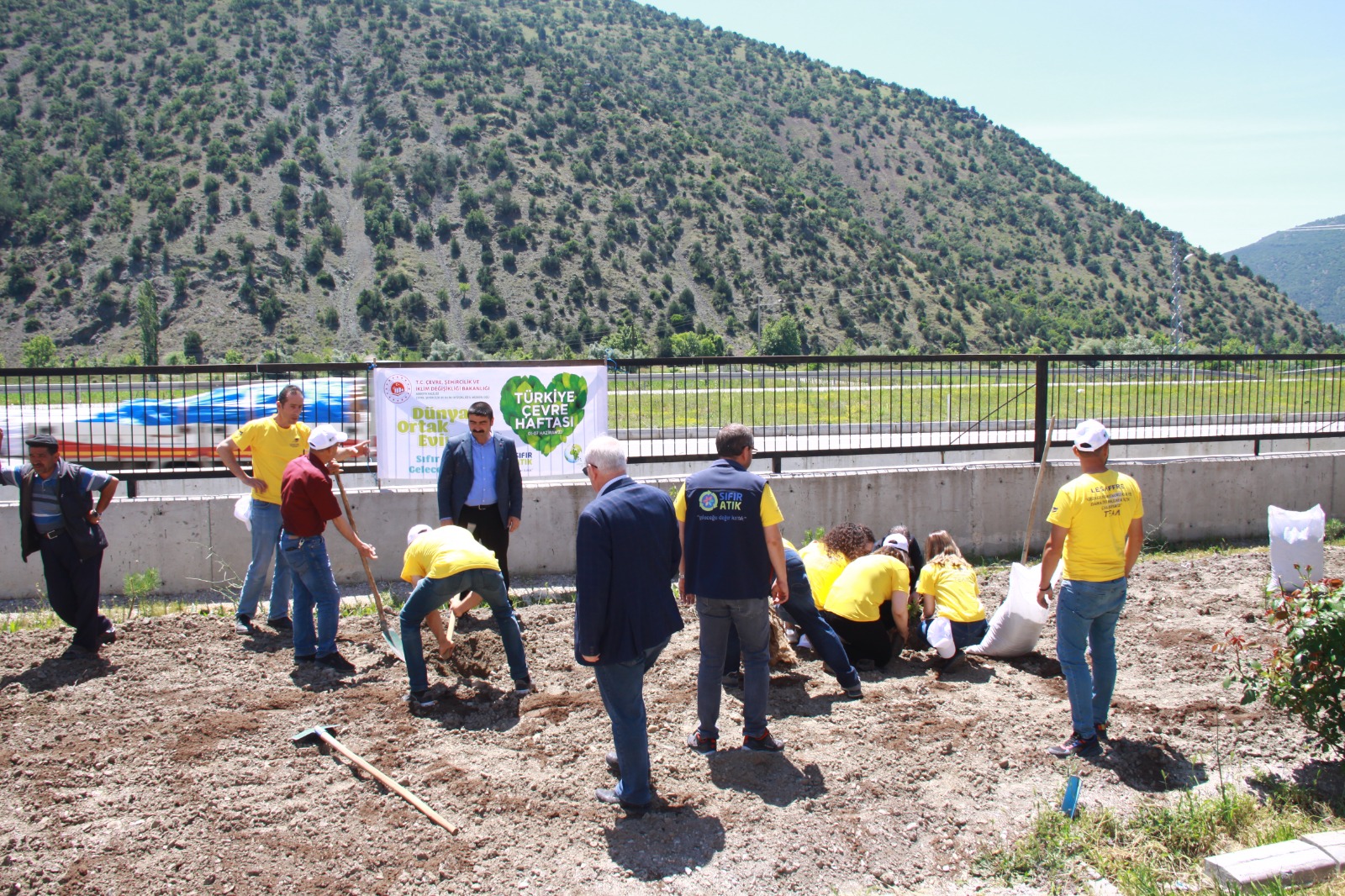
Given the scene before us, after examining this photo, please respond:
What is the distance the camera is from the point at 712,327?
208ft

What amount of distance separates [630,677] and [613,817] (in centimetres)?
74

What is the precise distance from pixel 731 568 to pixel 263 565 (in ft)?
14.8

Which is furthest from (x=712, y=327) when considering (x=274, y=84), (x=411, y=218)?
(x=274, y=84)

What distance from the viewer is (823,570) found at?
24.5ft

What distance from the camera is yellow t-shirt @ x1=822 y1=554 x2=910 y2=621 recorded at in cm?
685

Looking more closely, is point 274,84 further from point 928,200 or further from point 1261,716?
point 1261,716

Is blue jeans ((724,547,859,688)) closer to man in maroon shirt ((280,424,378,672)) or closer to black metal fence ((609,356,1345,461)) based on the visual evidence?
man in maroon shirt ((280,424,378,672))

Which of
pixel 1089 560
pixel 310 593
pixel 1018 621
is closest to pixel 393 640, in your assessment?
pixel 310 593

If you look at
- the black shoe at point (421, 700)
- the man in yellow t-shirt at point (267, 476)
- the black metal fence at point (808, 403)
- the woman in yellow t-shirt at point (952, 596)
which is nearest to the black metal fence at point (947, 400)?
the black metal fence at point (808, 403)

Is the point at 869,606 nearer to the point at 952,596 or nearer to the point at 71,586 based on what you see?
the point at 952,596

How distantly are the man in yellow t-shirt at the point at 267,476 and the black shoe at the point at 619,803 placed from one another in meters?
3.88

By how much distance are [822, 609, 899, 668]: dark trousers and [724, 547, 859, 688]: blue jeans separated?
0.90 ft

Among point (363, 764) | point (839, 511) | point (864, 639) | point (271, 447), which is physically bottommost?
point (363, 764)

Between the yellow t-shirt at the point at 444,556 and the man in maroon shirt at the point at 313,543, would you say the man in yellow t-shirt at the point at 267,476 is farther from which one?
the yellow t-shirt at the point at 444,556
